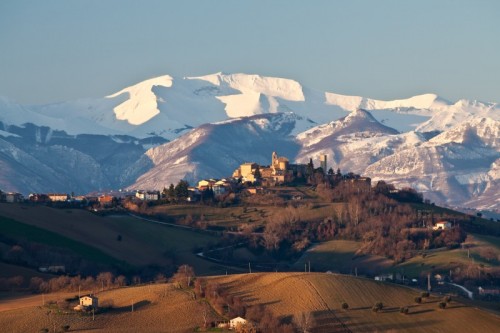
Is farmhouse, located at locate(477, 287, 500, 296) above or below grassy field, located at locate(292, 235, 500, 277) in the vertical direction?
below

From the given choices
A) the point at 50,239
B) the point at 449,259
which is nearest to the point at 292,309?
the point at 449,259

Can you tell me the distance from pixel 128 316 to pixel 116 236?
54493mm

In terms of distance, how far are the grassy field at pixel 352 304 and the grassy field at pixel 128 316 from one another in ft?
13.2

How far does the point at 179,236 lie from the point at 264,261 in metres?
8.66

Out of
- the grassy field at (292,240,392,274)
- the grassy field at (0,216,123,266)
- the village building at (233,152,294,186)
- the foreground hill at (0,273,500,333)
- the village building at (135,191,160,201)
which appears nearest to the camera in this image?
the foreground hill at (0,273,500,333)

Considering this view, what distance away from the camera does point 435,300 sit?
310 feet

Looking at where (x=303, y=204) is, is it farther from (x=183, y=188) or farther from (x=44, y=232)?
(x=44, y=232)

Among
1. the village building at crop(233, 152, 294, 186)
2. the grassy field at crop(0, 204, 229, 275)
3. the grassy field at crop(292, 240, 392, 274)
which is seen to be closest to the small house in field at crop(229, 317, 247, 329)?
the grassy field at crop(0, 204, 229, 275)

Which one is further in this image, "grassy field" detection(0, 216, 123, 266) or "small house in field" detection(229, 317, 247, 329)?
"grassy field" detection(0, 216, 123, 266)

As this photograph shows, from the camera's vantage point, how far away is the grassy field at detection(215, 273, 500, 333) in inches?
3438

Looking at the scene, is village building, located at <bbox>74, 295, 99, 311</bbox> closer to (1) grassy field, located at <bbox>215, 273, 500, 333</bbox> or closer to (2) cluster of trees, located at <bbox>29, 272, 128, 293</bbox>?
(1) grassy field, located at <bbox>215, 273, 500, 333</bbox>

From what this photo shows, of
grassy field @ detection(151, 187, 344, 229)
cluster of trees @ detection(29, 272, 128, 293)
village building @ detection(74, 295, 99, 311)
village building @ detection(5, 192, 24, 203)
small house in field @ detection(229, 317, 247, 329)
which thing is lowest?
small house in field @ detection(229, 317, 247, 329)

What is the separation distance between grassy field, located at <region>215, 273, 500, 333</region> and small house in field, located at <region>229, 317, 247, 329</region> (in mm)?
3300

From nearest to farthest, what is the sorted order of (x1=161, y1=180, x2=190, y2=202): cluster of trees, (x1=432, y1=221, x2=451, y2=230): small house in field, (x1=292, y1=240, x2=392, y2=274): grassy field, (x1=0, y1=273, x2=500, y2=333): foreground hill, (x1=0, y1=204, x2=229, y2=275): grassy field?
(x1=0, y1=273, x2=500, y2=333): foreground hill < (x1=292, y1=240, x2=392, y2=274): grassy field < (x1=0, y1=204, x2=229, y2=275): grassy field < (x1=432, y1=221, x2=451, y2=230): small house in field < (x1=161, y1=180, x2=190, y2=202): cluster of trees
